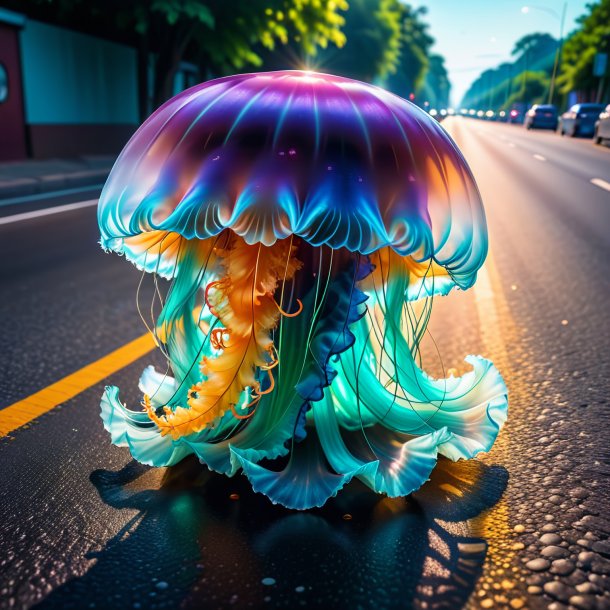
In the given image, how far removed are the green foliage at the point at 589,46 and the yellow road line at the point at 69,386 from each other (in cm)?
5042

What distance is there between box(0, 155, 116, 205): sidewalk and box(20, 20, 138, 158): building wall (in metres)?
1.11

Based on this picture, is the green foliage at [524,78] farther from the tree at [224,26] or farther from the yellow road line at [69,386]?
the yellow road line at [69,386]

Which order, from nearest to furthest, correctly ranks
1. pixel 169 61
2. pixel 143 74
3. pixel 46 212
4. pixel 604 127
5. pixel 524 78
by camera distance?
pixel 46 212 → pixel 169 61 → pixel 143 74 → pixel 604 127 → pixel 524 78

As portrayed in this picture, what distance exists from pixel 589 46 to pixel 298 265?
5643 centimetres

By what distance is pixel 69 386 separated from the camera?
3023 mm

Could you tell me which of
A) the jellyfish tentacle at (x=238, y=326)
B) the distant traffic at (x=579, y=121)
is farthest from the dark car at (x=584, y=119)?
the jellyfish tentacle at (x=238, y=326)

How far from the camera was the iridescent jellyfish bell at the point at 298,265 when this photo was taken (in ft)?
5.74

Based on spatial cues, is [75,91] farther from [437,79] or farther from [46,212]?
[437,79]

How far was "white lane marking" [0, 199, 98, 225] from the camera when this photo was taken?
7543 millimetres

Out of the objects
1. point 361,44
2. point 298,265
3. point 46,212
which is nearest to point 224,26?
point 46,212

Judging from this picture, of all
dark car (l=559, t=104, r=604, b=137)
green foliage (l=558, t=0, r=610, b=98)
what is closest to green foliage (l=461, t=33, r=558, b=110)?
green foliage (l=558, t=0, r=610, b=98)

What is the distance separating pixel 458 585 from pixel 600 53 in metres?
52.0

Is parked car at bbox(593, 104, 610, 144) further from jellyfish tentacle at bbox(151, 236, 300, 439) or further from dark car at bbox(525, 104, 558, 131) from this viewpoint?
jellyfish tentacle at bbox(151, 236, 300, 439)

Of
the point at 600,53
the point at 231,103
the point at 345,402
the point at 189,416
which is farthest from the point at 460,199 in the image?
the point at 600,53
